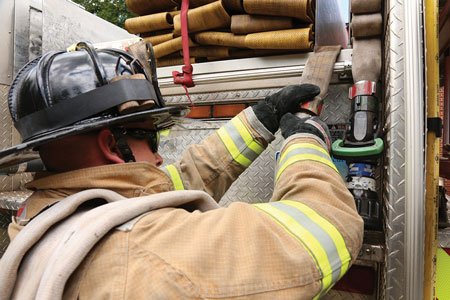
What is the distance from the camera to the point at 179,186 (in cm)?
169

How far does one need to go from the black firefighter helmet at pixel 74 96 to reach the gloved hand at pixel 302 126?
514 mm

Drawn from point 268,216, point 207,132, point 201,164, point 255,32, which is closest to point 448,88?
point 255,32

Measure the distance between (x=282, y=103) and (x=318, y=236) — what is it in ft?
2.59

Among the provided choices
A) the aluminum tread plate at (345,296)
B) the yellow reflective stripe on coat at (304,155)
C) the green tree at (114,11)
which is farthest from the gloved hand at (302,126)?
the green tree at (114,11)

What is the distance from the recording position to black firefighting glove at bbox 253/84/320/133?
151 cm

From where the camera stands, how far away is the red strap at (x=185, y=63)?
2100 millimetres

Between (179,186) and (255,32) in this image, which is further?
(255,32)

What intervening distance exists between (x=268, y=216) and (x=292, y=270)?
0.15m

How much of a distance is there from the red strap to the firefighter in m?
0.83

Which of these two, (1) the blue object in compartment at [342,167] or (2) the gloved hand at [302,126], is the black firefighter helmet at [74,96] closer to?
(2) the gloved hand at [302,126]

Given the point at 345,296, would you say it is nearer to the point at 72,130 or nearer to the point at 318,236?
the point at 318,236

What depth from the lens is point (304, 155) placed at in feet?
3.76

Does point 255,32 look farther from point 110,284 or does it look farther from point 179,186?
point 110,284

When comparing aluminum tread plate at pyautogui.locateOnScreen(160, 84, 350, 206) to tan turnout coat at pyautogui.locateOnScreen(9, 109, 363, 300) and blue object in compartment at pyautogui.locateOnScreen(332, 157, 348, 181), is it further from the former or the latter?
tan turnout coat at pyautogui.locateOnScreen(9, 109, 363, 300)
